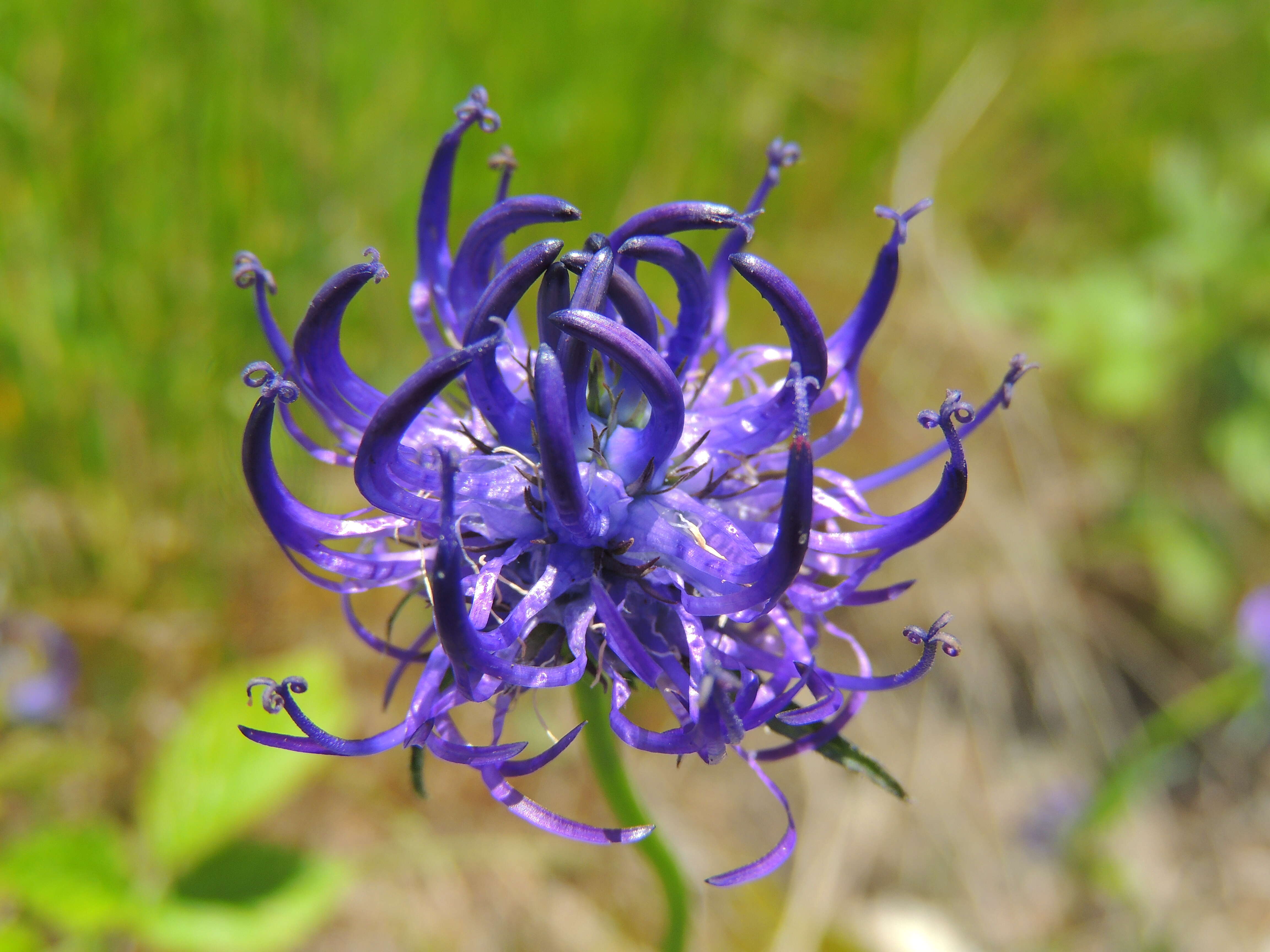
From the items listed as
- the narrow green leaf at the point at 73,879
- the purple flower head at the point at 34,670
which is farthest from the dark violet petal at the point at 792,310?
the purple flower head at the point at 34,670

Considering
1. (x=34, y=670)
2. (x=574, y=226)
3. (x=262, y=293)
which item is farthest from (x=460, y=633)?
(x=574, y=226)

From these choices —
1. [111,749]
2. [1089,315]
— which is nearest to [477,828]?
[111,749]

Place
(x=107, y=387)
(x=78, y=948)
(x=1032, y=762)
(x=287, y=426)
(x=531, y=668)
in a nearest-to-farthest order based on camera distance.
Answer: (x=531, y=668) < (x=287, y=426) < (x=78, y=948) < (x=107, y=387) < (x=1032, y=762)

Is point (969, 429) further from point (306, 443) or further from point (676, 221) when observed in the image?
point (306, 443)

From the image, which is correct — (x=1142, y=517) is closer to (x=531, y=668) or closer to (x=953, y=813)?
(x=953, y=813)

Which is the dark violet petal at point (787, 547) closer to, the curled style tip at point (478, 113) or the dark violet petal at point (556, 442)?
the dark violet petal at point (556, 442)

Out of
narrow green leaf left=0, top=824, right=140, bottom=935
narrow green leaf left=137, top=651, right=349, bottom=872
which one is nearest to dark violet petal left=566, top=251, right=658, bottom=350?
narrow green leaf left=137, top=651, right=349, bottom=872
